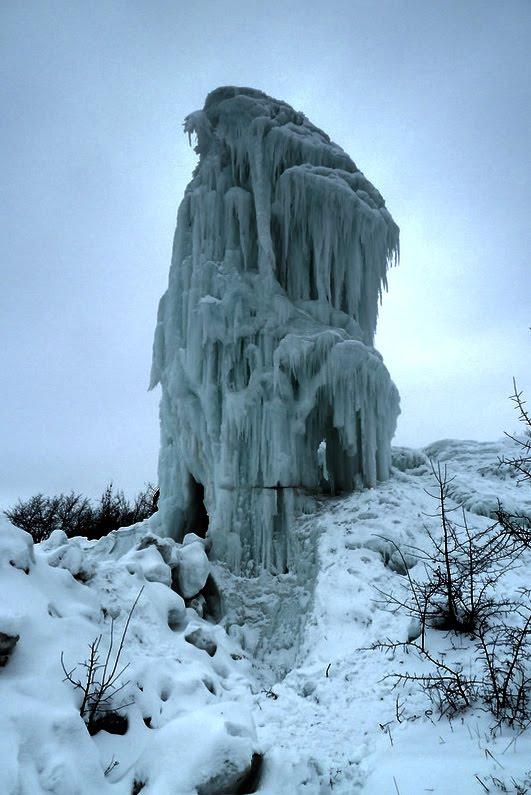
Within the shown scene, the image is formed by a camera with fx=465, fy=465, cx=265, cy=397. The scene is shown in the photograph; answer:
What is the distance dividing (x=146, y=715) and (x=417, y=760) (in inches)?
102

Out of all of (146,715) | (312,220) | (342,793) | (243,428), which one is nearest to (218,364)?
(243,428)

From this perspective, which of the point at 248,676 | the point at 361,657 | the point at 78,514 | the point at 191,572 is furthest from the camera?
the point at 78,514

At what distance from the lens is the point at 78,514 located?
27.9 meters

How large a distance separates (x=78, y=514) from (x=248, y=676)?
2392 cm

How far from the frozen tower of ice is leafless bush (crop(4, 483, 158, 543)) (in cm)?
1475

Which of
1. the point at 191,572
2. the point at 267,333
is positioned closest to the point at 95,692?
the point at 191,572

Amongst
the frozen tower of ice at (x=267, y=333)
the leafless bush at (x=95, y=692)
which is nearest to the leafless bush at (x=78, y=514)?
the frozen tower of ice at (x=267, y=333)

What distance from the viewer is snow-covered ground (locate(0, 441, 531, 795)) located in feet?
11.3

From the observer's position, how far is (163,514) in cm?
1160

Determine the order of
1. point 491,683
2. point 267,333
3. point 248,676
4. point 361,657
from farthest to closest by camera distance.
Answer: point 267,333, point 248,676, point 361,657, point 491,683

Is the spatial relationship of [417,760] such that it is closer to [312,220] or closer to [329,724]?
[329,724]

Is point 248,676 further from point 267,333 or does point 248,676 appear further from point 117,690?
point 267,333

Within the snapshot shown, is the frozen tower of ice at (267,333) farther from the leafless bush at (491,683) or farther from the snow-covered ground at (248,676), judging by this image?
the leafless bush at (491,683)

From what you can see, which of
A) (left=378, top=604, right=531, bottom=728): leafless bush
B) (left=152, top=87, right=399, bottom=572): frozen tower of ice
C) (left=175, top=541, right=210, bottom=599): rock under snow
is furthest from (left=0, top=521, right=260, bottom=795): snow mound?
(left=152, top=87, right=399, bottom=572): frozen tower of ice
